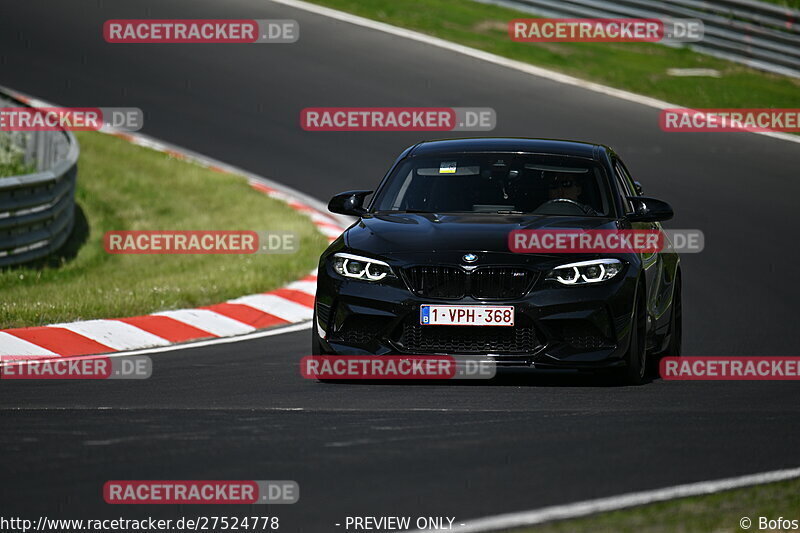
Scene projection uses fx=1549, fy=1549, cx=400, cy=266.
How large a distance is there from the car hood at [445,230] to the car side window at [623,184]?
A: 0.52 m

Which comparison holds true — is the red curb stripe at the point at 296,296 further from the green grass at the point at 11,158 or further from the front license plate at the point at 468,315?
the green grass at the point at 11,158

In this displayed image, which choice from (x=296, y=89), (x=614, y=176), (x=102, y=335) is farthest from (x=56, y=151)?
(x=614, y=176)

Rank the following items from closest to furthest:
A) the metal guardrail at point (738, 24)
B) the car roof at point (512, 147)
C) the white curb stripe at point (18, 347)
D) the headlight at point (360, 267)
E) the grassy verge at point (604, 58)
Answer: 1. the headlight at point (360, 267)
2. the car roof at point (512, 147)
3. the white curb stripe at point (18, 347)
4. the grassy verge at point (604, 58)
5. the metal guardrail at point (738, 24)

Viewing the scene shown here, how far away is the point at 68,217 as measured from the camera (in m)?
16.6

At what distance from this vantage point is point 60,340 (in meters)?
10.8

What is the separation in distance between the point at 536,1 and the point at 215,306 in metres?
16.2

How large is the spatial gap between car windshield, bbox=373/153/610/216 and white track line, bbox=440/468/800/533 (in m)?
3.60

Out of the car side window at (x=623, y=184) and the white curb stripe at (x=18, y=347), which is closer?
the car side window at (x=623, y=184)

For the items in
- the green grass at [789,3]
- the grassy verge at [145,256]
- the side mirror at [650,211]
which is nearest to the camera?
the side mirror at [650,211]

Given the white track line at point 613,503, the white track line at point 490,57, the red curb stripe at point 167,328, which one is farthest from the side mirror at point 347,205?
the white track line at point 490,57

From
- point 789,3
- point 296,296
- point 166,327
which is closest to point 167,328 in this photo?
point 166,327

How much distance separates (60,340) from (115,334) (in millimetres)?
465

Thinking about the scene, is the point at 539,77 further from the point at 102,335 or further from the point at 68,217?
the point at 102,335

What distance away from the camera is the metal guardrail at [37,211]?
46.6 feet
